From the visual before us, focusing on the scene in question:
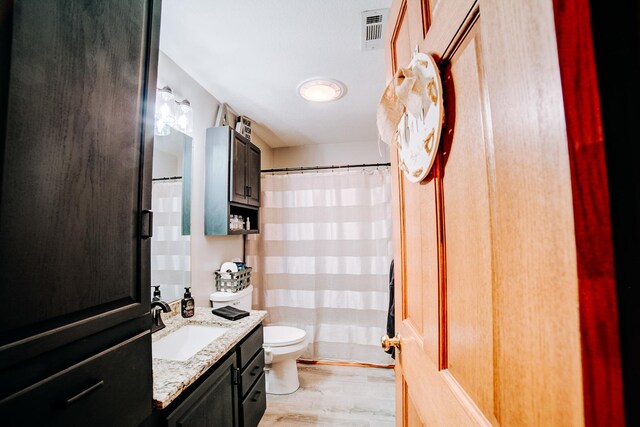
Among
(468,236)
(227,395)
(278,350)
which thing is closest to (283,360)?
(278,350)

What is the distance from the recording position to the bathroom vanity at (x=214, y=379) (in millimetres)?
884

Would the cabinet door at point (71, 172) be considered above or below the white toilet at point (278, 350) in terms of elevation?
above

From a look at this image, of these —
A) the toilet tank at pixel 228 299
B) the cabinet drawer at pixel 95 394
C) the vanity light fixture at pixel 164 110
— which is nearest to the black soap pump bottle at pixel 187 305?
the toilet tank at pixel 228 299

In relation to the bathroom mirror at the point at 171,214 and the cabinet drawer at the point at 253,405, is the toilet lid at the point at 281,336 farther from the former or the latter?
the bathroom mirror at the point at 171,214

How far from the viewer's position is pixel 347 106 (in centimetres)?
224

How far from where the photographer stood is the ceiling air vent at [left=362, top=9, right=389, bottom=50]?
129 cm

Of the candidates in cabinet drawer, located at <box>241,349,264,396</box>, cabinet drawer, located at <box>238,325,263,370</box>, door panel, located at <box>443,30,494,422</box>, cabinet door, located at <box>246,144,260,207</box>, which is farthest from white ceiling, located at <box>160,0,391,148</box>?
cabinet drawer, located at <box>241,349,264,396</box>

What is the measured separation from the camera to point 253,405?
1.50m

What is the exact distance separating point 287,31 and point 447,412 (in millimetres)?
1699

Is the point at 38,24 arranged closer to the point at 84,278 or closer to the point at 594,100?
the point at 84,278

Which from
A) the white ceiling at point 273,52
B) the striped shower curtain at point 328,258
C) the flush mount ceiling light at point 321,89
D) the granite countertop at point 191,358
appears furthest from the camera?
the striped shower curtain at point 328,258

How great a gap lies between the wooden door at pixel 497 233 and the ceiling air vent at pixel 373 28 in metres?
0.77

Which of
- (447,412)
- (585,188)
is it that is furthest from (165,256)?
(585,188)

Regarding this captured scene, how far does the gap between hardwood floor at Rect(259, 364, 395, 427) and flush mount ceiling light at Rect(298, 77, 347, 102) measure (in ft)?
7.77
